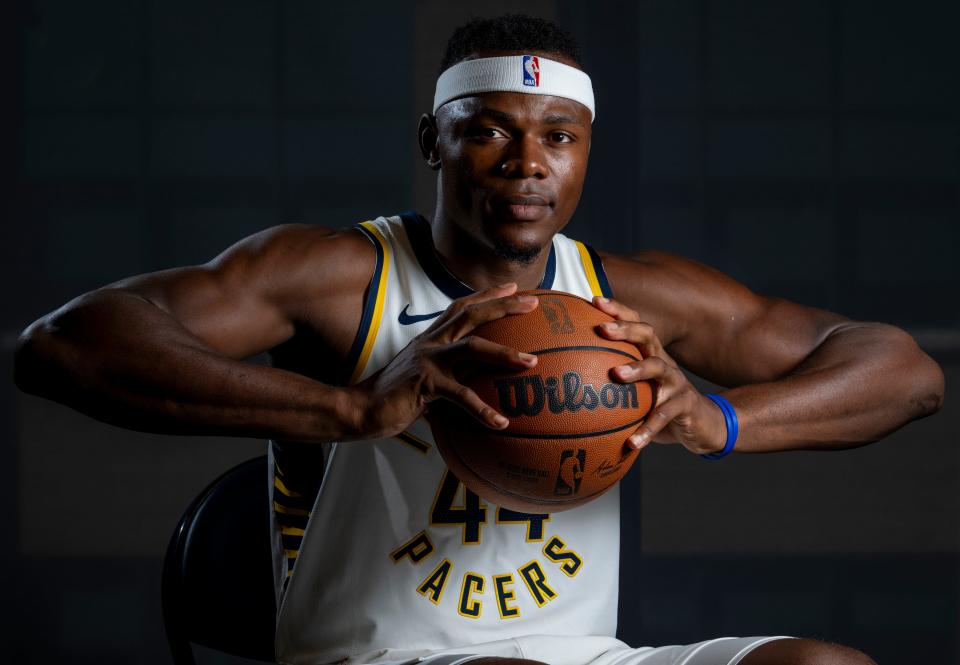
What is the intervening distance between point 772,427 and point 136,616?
2375 millimetres

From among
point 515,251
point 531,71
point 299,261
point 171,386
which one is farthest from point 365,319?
point 531,71

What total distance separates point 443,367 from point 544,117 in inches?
24.1

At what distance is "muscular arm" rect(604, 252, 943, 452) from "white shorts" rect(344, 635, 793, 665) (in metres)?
0.32

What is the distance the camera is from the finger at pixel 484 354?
4.87 feet

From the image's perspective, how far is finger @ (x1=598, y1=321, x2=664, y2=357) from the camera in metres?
1.58

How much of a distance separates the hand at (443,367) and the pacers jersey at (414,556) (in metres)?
0.30

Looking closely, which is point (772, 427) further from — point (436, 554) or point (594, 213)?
point (594, 213)

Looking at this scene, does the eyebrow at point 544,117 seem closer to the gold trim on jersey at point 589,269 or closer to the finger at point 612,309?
the gold trim on jersey at point 589,269

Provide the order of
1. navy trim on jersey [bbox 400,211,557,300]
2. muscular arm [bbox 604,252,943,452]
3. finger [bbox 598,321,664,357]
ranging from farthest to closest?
1. navy trim on jersey [bbox 400,211,557,300]
2. muscular arm [bbox 604,252,943,452]
3. finger [bbox 598,321,664,357]

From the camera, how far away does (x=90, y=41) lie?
3529mm

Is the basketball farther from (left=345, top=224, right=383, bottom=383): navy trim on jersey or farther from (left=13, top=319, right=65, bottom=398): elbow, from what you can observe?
(left=13, top=319, right=65, bottom=398): elbow

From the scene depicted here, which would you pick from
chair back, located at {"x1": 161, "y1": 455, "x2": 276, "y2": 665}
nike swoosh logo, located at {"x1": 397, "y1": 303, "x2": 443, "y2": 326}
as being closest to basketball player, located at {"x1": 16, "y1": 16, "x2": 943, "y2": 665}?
nike swoosh logo, located at {"x1": 397, "y1": 303, "x2": 443, "y2": 326}

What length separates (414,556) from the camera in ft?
6.00

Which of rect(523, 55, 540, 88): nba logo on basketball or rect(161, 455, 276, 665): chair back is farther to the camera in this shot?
rect(161, 455, 276, 665): chair back
